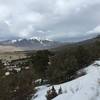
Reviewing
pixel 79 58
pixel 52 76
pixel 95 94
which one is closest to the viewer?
pixel 95 94

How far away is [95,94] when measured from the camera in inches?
1259

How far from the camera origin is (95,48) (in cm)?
8331

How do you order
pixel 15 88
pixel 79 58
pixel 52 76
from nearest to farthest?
pixel 15 88 < pixel 52 76 < pixel 79 58

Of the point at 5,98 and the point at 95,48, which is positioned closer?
the point at 5,98

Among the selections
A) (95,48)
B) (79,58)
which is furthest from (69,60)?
(95,48)

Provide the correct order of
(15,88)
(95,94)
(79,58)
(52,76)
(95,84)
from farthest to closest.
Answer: (79,58), (52,76), (15,88), (95,84), (95,94)

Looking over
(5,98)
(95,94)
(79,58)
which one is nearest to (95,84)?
(95,94)

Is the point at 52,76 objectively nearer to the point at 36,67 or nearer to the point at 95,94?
the point at 36,67

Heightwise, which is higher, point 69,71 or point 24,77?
point 24,77

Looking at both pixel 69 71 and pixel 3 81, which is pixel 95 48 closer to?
pixel 69 71

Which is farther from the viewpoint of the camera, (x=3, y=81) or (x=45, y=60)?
(x=45, y=60)

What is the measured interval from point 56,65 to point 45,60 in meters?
9.59

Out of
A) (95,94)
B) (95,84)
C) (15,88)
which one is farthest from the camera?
(15,88)

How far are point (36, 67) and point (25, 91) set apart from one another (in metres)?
43.4
